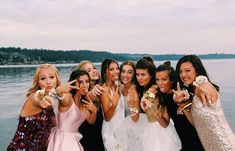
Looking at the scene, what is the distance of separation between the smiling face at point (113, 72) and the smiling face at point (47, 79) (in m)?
1.83

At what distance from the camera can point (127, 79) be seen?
605 centimetres

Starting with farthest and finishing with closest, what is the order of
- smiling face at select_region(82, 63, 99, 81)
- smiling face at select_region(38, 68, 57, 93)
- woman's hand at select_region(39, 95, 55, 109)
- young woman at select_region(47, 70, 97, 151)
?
smiling face at select_region(82, 63, 99, 81) → young woman at select_region(47, 70, 97, 151) → smiling face at select_region(38, 68, 57, 93) → woman's hand at select_region(39, 95, 55, 109)

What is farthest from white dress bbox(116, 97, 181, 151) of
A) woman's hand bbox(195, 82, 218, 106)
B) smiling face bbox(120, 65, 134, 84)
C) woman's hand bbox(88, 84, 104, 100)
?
woman's hand bbox(195, 82, 218, 106)

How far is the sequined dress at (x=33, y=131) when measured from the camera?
420 cm

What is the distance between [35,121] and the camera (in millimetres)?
4199

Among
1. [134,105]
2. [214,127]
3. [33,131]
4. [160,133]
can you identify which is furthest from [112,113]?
[214,127]

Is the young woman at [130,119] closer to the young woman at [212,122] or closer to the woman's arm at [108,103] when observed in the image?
the woman's arm at [108,103]

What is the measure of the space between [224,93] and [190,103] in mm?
35734

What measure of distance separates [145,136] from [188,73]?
5.01ft

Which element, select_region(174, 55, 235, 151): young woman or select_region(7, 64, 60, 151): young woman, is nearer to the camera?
select_region(174, 55, 235, 151): young woman

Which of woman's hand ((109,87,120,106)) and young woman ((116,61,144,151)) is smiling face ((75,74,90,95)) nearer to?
woman's hand ((109,87,120,106))

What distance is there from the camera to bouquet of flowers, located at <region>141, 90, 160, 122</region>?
4639mm

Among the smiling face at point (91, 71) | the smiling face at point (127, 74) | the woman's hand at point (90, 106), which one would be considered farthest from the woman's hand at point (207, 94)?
the smiling face at point (91, 71)

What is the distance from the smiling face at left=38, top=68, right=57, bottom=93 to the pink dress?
648mm
